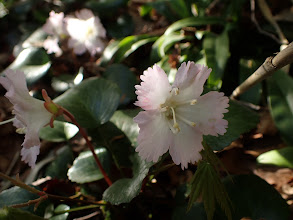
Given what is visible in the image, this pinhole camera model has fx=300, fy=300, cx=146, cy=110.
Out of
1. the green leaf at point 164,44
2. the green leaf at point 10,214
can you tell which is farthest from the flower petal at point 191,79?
the green leaf at point 164,44

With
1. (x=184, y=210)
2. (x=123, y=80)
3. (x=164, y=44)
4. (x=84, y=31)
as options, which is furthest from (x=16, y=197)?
(x=84, y=31)

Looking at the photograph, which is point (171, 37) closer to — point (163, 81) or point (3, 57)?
point (163, 81)

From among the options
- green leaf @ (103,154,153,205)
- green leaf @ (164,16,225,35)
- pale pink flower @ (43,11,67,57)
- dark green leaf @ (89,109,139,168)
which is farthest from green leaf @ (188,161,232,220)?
pale pink flower @ (43,11,67,57)

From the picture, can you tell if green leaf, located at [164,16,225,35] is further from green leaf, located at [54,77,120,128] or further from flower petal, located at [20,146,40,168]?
flower petal, located at [20,146,40,168]

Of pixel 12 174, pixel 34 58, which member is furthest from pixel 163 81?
pixel 12 174

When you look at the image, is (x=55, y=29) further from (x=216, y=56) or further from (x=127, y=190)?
(x=127, y=190)

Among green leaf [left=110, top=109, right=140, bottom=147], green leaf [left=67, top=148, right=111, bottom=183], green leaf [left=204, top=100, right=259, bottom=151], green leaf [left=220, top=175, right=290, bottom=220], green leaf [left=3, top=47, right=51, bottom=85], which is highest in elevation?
green leaf [left=3, top=47, right=51, bottom=85]
